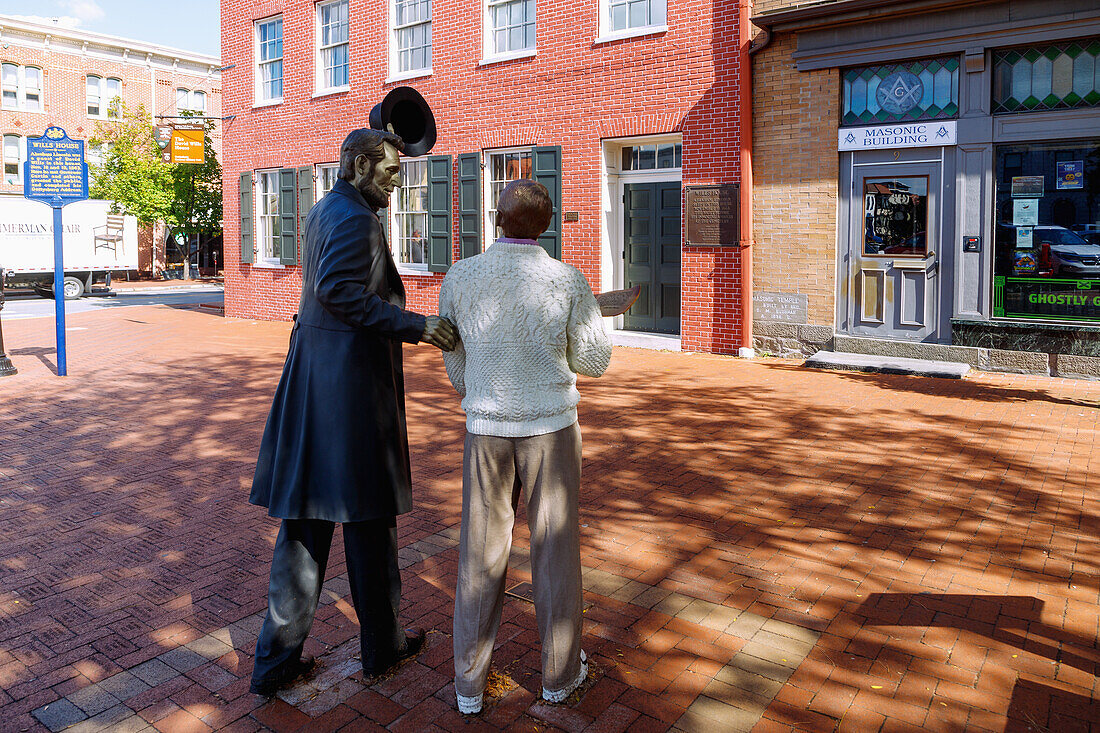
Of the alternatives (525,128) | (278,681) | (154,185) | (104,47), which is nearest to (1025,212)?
(525,128)

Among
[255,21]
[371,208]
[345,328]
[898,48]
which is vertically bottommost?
[345,328]

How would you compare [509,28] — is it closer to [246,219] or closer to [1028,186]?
[246,219]

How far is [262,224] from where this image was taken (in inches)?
754

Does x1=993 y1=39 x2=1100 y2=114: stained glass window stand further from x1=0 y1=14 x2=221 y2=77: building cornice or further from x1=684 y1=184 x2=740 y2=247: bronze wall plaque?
x1=0 y1=14 x2=221 y2=77: building cornice

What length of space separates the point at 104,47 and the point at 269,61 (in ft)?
82.0

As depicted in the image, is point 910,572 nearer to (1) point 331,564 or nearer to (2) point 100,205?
(1) point 331,564

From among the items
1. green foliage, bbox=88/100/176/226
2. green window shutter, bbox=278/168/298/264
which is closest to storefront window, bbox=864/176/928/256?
green window shutter, bbox=278/168/298/264

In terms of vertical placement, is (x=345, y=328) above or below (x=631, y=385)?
above

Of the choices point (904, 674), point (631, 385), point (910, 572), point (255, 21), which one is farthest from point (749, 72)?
point (255, 21)

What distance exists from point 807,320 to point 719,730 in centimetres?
898

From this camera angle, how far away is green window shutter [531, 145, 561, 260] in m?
13.4

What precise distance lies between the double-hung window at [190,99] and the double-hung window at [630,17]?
33.9 metres

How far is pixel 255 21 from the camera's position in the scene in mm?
18609

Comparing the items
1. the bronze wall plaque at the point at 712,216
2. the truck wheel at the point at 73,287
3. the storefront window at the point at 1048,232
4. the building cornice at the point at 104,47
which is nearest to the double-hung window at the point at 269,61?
the bronze wall plaque at the point at 712,216
